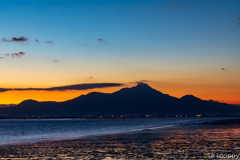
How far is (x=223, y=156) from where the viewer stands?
2412 cm

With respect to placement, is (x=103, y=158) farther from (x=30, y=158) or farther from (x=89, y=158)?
(x=30, y=158)

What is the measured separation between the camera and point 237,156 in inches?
936

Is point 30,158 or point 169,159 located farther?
point 30,158

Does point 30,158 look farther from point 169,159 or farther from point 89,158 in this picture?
point 169,159

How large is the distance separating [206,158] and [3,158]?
59.6ft

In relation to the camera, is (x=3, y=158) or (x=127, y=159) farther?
(x=3, y=158)

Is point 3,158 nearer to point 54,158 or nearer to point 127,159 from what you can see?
point 54,158

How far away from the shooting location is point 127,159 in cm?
2391

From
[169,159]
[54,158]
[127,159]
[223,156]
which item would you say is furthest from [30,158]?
[223,156]

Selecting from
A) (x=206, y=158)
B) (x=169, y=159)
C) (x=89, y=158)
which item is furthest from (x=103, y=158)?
(x=206, y=158)

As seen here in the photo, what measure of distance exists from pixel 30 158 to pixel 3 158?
270 centimetres

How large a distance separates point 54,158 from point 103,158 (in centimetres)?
450

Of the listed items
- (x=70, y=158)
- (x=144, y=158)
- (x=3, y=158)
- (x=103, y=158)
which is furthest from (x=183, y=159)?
(x=3, y=158)

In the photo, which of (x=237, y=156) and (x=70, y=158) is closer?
(x=237, y=156)
